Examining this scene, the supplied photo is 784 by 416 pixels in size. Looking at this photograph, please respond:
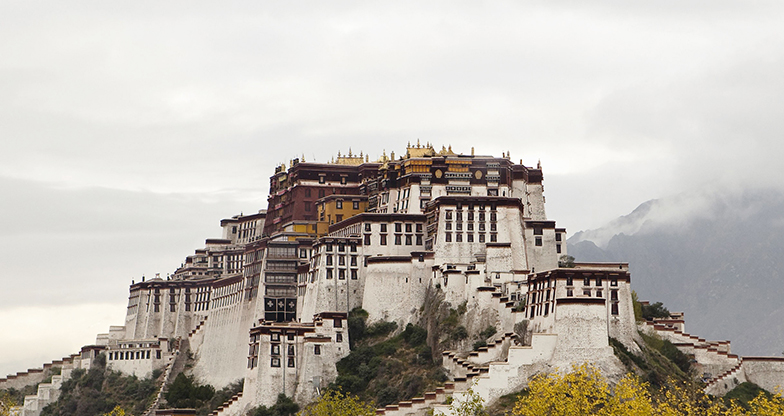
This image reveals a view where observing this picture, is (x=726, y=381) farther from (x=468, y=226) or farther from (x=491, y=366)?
(x=468, y=226)

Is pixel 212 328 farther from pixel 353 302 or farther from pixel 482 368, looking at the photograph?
pixel 482 368

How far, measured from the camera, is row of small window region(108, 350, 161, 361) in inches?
5556

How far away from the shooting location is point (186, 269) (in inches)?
6038

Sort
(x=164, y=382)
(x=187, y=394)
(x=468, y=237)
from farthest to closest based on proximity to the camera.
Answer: (x=164, y=382) < (x=187, y=394) < (x=468, y=237)

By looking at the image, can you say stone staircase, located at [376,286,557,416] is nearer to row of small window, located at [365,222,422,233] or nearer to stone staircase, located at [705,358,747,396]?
stone staircase, located at [705,358,747,396]

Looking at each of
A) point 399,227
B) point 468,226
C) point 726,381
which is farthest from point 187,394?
point 726,381

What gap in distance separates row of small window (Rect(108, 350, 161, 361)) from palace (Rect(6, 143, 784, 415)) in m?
0.16

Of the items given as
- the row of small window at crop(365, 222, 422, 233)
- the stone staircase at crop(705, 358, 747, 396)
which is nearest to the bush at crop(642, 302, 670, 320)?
the stone staircase at crop(705, 358, 747, 396)

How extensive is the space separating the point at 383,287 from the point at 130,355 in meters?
41.4

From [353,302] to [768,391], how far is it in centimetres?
3933

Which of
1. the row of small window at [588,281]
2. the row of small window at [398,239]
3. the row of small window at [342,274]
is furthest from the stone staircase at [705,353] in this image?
the row of small window at [342,274]

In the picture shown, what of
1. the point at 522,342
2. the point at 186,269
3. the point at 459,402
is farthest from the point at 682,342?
the point at 186,269

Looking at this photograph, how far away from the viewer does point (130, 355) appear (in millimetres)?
143250

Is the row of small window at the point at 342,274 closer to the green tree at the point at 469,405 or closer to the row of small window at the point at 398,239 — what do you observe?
the row of small window at the point at 398,239
